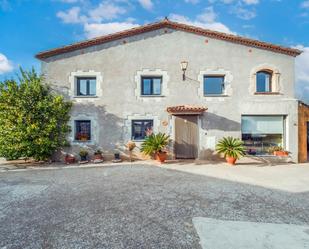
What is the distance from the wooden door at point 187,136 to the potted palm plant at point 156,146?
0.95 metres

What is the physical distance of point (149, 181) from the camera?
7074 millimetres

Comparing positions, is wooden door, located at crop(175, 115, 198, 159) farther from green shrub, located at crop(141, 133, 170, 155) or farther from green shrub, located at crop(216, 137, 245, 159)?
green shrub, located at crop(216, 137, 245, 159)

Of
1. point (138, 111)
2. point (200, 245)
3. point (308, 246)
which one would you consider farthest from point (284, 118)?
point (200, 245)

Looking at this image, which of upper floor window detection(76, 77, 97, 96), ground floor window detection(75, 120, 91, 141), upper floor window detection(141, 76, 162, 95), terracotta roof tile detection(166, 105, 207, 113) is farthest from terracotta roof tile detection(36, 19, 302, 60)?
terracotta roof tile detection(166, 105, 207, 113)

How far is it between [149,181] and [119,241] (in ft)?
12.6

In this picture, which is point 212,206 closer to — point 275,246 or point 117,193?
point 275,246

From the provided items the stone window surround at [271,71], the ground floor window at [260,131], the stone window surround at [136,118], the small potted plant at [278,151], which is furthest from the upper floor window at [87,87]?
the small potted plant at [278,151]

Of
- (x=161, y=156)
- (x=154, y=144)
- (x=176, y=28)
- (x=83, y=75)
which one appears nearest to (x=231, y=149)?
(x=161, y=156)

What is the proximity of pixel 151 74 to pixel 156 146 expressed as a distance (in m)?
4.24

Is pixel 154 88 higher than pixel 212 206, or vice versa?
pixel 154 88

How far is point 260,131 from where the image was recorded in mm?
11531

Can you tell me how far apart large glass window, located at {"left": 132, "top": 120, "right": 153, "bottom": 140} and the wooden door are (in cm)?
163

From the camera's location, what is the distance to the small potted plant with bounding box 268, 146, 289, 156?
36.9 feet

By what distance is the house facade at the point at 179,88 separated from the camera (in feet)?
37.5
